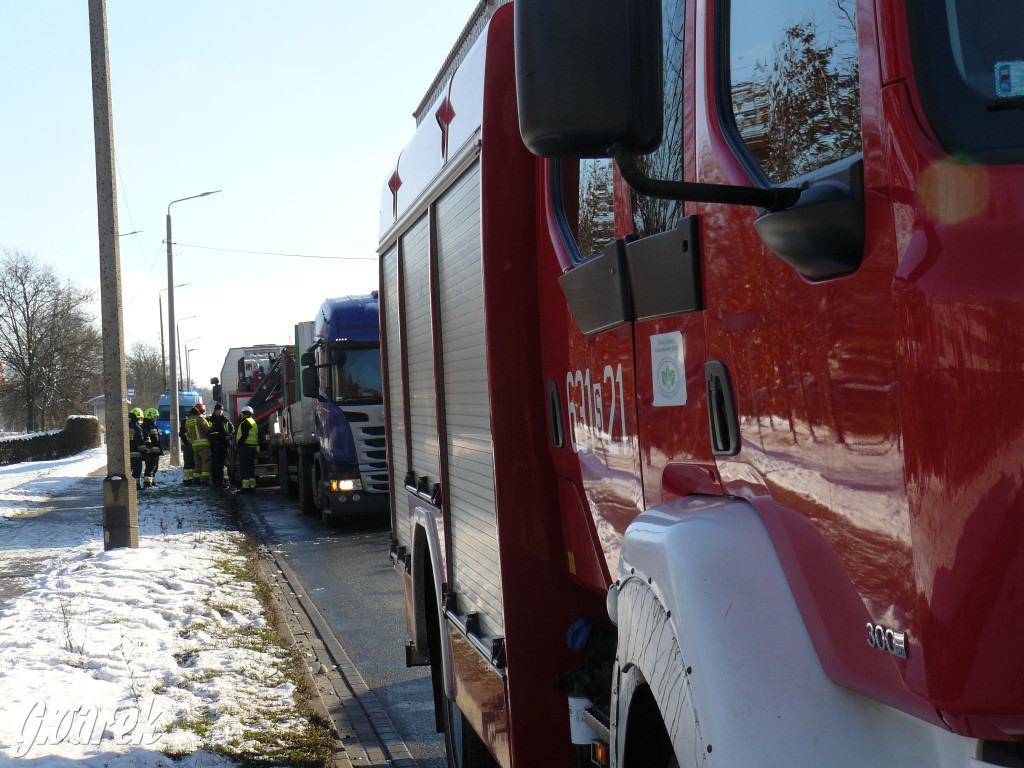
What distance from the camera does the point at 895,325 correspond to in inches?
53.8

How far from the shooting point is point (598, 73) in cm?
162

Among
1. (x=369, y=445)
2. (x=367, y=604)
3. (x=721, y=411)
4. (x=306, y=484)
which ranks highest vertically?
(x=721, y=411)

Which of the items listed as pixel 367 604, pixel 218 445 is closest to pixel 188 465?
pixel 218 445

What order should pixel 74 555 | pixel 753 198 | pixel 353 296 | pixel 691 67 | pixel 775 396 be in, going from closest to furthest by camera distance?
pixel 753 198 < pixel 775 396 < pixel 691 67 < pixel 74 555 < pixel 353 296

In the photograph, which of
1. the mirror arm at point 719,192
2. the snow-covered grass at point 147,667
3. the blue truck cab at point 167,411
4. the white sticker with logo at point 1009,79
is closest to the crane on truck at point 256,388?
the blue truck cab at point 167,411

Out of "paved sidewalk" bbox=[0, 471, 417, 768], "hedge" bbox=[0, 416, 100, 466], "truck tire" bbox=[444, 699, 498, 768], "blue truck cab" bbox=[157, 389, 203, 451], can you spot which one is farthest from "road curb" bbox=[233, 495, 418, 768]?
"blue truck cab" bbox=[157, 389, 203, 451]

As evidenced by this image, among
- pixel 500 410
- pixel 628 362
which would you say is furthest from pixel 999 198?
pixel 500 410

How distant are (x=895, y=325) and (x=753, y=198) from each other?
12.2 inches

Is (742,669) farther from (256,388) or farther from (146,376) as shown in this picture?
(146,376)

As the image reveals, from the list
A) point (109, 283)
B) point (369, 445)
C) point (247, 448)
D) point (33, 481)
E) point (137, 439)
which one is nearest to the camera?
point (109, 283)

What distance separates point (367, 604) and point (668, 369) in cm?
804

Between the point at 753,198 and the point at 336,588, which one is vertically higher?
the point at 753,198

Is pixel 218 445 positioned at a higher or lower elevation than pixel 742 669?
lower

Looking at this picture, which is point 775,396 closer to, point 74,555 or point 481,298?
point 481,298
